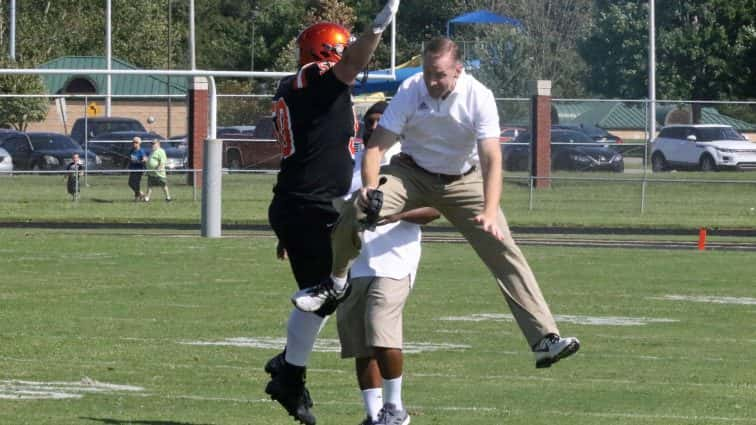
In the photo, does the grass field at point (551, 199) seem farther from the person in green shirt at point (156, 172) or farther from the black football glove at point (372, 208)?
the black football glove at point (372, 208)

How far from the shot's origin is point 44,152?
3828cm

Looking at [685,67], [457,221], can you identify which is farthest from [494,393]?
[685,67]

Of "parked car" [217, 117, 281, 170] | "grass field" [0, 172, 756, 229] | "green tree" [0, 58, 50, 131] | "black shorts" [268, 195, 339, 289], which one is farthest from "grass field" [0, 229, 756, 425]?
"green tree" [0, 58, 50, 131]

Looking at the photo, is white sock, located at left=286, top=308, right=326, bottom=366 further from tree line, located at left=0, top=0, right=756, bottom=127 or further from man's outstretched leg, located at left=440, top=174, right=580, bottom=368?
tree line, located at left=0, top=0, right=756, bottom=127

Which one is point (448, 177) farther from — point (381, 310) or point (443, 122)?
point (381, 310)

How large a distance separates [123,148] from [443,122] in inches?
1240

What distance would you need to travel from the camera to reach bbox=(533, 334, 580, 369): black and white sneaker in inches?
320

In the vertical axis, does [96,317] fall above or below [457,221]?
below

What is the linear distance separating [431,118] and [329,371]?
3.24 m

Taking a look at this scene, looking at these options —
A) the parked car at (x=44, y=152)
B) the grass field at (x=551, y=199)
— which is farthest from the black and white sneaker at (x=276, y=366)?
the parked car at (x=44, y=152)

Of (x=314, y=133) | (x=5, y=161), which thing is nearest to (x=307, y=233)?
(x=314, y=133)

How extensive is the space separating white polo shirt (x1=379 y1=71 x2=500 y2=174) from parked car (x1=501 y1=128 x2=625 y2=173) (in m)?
28.5

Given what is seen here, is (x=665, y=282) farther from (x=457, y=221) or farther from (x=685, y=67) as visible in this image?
(x=685, y=67)

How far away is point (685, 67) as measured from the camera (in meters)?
60.1
